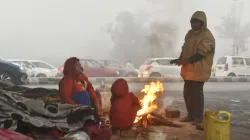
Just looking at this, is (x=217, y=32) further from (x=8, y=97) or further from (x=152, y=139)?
(x=8, y=97)

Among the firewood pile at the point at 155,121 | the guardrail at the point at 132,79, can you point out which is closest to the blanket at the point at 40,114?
the firewood pile at the point at 155,121

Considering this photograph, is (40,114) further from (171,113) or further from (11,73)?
(11,73)

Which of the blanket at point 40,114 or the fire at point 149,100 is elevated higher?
the blanket at point 40,114

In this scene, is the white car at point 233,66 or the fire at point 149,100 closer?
the fire at point 149,100

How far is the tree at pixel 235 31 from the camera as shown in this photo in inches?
962

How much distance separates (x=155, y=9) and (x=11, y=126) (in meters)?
17.0

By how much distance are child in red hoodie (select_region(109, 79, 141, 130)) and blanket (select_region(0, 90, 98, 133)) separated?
1.17m

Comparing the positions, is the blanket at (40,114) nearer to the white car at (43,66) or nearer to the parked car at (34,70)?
the parked car at (34,70)

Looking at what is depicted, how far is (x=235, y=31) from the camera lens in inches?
1051

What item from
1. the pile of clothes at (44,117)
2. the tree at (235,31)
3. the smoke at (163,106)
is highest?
the tree at (235,31)

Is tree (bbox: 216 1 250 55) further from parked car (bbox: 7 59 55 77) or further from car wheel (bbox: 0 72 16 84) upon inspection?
car wheel (bbox: 0 72 16 84)

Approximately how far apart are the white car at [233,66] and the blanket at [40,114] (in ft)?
52.8

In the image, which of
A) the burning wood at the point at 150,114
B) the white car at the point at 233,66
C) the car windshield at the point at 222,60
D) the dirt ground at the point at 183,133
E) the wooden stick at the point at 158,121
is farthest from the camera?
the car windshield at the point at 222,60

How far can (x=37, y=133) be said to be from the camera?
321 centimetres
